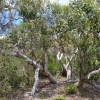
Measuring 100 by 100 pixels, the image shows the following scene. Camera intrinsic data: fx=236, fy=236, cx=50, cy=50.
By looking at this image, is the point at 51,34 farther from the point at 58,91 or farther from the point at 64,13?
the point at 58,91

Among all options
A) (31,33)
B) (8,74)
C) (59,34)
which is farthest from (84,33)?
(8,74)

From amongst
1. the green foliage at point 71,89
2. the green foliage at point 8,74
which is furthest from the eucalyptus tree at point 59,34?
the green foliage at point 8,74

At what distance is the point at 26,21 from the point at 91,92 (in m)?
4.31

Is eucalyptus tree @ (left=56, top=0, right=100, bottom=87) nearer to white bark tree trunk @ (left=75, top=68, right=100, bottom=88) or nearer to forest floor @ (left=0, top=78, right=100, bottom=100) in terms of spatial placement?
white bark tree trunk @ (left=75, top=68, right=100, bottom=88)

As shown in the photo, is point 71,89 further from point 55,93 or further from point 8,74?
point 8,74

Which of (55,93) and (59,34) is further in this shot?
(55,93)

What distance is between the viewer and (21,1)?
1021cm

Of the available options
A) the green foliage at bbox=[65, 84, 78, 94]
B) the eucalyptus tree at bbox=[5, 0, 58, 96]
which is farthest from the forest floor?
the eucalyptus tree at bbox=[5, 0, 58, 96]

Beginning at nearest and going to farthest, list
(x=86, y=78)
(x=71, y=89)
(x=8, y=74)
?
(x=8, y=74) < (x=86, y=78) < (x=71, y=89)

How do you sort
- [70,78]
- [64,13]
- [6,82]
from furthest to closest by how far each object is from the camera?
1. [70,78]
2. [64,13]
3. [6,82]

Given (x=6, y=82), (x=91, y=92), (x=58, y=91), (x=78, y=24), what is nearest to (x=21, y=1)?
(x=78, y=24)

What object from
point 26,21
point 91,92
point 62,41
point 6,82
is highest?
point 26,21

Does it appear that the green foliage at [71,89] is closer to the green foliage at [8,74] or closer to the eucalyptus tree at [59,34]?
the eucalyptus tree at [59,34]

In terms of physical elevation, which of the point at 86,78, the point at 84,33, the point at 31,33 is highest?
the point at 31,33
